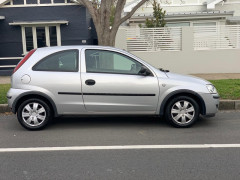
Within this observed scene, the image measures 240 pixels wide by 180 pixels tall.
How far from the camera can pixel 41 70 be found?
19.9 ft

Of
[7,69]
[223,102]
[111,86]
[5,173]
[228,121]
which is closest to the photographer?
[5,173]

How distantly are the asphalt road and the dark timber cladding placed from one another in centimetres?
983

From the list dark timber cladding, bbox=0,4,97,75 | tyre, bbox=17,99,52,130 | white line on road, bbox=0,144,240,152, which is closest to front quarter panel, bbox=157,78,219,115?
white line on road, bbox=0,144,240,152

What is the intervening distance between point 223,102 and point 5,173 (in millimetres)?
5518

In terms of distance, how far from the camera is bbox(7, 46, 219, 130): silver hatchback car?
5977 mm

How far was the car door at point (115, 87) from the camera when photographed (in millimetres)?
5977

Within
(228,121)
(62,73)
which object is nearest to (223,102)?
(228,121)

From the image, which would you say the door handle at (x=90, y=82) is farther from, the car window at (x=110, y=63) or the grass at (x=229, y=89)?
the grass at (x=229, y=89)

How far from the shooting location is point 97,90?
5980 millimetres

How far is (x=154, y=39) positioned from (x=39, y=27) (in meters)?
6.38

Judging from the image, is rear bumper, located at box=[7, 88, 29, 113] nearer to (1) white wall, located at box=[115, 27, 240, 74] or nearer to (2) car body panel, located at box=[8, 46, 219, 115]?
(2) car body panel, located at box=[8, 46, 219, 115]

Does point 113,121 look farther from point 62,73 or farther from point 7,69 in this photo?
point 7,69

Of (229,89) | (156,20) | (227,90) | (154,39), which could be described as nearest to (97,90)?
(227,90)

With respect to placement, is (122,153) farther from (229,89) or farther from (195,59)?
(195,59)
